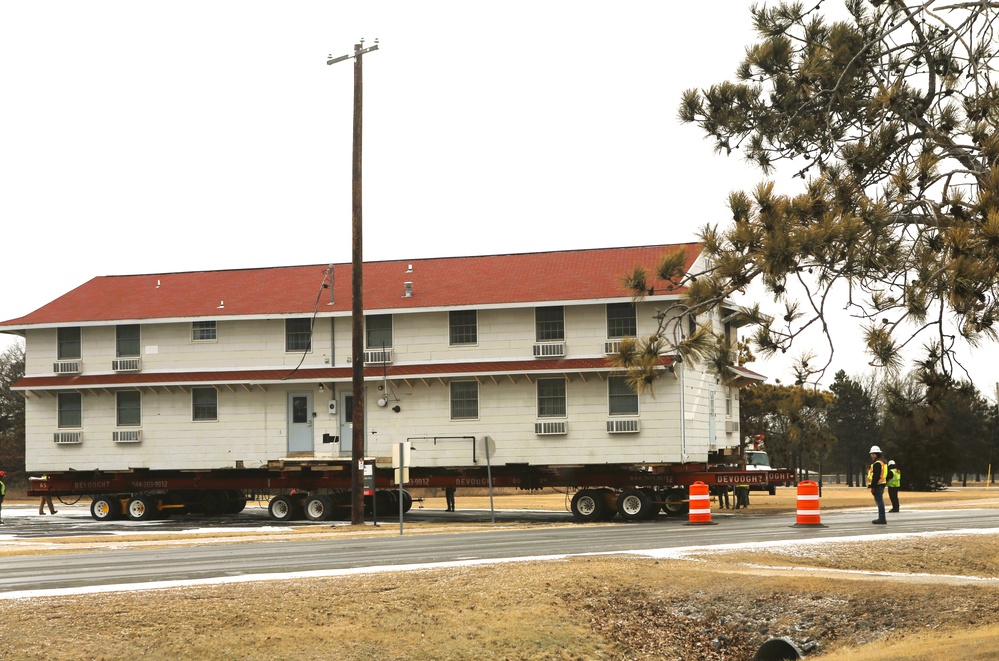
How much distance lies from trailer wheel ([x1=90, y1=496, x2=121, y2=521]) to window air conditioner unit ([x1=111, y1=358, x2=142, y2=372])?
13.2 ft

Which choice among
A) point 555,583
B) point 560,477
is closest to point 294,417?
point 560,477

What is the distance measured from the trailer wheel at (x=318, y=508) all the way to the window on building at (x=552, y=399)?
6675 mm

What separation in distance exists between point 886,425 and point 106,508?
28.2 m

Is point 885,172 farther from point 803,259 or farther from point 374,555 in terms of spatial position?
point 374,555

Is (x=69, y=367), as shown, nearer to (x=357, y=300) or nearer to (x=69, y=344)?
(x=69, y=344)

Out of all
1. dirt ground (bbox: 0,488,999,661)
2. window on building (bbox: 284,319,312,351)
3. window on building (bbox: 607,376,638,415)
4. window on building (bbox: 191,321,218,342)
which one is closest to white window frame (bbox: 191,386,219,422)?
window on building (bbox: 191,321,218,342)

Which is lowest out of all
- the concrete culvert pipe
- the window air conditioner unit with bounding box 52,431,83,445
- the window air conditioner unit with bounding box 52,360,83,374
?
the concrete culvert pipe

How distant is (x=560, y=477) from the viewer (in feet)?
112

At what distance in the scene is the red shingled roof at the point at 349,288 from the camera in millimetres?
36125

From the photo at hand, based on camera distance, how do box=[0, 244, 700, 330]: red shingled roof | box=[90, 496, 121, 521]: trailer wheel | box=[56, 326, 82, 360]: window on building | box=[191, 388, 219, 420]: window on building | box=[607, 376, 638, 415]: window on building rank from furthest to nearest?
box=[56, 326, 82, 360]: window on building → box=[90, 496, 121, 521]: trailer wheel → box=[191, 388, 219, 420]: window on building → box=[0, 244, 700, 330]: red shingled roof → box=[607, 376, 638, 415]: window on building

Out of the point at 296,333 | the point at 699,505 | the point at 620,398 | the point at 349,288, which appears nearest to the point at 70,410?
the point at 296,333

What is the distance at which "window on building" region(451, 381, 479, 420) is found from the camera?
35.8 metres

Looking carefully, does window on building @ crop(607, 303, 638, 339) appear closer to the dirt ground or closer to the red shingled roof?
the red shingled roof

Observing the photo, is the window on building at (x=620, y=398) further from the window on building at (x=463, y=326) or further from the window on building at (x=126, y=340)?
the window on building at (x=126, y=340)
